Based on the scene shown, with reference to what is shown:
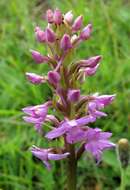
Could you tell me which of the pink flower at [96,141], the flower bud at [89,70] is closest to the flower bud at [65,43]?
the flower bud at [89,70]

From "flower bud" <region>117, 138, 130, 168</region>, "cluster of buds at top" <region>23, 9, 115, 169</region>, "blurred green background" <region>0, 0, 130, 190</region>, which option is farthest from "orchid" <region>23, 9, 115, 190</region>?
"blurred green background" <region>0, 0, 130, 190</region>

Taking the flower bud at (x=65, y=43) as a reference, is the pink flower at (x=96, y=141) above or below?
below

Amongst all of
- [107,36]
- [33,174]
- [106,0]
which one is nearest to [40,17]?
[106,0]

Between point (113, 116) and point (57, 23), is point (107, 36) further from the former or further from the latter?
point (57, 23)

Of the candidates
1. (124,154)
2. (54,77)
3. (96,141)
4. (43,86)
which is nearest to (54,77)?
(54,77)

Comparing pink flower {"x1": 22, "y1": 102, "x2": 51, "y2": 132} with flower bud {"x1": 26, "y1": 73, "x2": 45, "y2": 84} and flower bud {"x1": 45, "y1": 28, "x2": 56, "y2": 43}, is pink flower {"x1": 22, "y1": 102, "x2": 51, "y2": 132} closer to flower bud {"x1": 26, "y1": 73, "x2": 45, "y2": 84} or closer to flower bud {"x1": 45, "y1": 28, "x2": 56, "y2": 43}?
flower bud {"x1": 26, "y1": 73, "x2": 45, "y2": 84}

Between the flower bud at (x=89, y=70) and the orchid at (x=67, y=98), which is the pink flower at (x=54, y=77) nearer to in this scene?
the orchid at (x=67, y=98)

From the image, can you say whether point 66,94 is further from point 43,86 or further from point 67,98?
point 43,86
